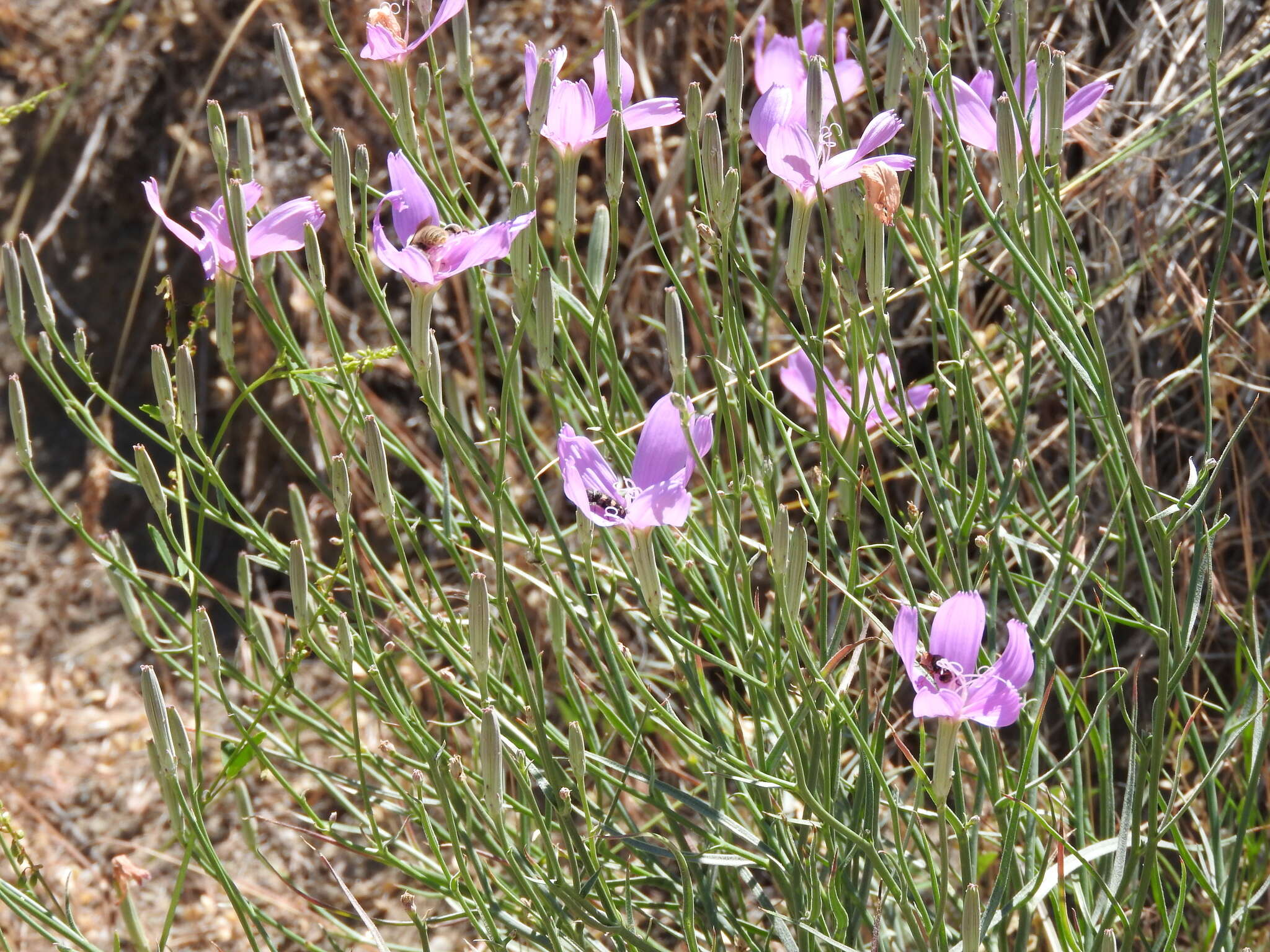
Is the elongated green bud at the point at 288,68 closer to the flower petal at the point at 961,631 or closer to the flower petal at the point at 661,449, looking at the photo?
the flower petal at the point at 661,449

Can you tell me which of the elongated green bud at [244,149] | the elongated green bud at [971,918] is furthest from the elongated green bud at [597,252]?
the elongated green bud at [971,918]

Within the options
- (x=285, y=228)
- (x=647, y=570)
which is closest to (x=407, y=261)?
(x=285, y=228)

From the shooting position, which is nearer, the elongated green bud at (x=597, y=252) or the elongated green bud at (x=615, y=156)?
the elongated green bud at (x=615, y=156)

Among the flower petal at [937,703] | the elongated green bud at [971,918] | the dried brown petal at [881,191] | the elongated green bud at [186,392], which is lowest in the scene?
the elongated green bud at [971,918]

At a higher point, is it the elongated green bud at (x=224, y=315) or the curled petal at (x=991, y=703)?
the elongated green bud at (x=224, y=315)

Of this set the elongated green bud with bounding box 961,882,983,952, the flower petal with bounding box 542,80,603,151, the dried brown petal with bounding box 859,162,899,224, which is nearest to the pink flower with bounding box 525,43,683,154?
the flower petal with bounding box 542,80,603,151

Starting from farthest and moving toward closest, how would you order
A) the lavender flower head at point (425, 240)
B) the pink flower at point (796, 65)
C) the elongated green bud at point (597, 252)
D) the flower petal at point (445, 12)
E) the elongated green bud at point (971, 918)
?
the pink flower at point (796, 65)
the elongated green bud at point (597, 252)
the flower petal at point (445, 12)
the lavender flower head at point (425, 240)
the elongated green bud at point (971, 918)
